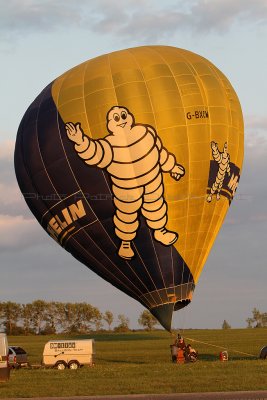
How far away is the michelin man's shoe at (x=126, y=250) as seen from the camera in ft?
136

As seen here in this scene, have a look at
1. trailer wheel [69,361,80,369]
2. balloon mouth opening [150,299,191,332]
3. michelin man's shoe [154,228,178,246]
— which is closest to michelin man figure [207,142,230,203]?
michelin man's shoe [154,228,178,246]

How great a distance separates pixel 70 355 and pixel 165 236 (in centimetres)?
984

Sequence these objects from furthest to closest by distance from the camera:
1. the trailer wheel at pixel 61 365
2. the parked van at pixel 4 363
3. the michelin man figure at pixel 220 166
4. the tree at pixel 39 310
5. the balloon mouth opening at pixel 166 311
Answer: the tree at pixel 39 310 < the trailer wheel at pixel 61 365 < the balloon mouth opening at pixel 166 311 < the michelin man figure at pixel 220 166 < the parked van at pixel 4 363

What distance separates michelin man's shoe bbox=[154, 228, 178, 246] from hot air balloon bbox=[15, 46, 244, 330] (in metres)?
0.05

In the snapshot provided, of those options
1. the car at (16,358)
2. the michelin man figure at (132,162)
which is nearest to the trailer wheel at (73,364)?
the car at (16,358)

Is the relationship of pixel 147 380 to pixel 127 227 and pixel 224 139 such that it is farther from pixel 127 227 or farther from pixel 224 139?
pixel 224 139

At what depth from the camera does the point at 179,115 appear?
4106 centimetres

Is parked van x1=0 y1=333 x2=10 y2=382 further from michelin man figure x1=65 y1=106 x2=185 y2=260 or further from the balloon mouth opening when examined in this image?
the balloon mouth opening

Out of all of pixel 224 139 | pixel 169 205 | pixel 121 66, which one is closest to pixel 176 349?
pixel 169 205

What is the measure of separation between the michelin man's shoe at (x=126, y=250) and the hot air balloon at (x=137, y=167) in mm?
50

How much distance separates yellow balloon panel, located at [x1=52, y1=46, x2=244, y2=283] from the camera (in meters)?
40.8

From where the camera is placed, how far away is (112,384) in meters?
31.8

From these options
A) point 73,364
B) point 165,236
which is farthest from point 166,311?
point 73,364

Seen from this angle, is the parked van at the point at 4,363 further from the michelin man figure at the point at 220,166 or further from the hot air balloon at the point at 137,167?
the michelin man figure at the point at 220,166
